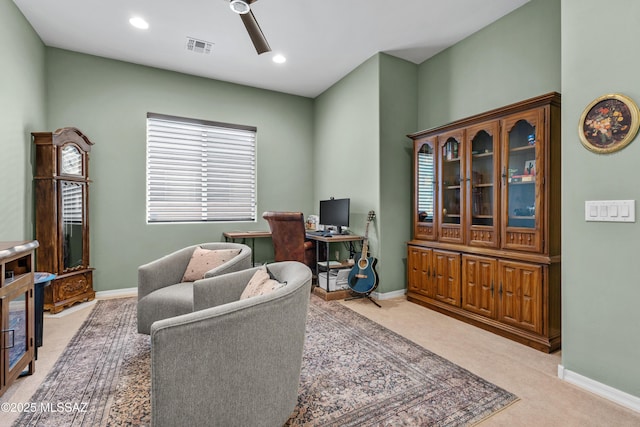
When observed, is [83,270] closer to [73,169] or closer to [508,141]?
[73,169]

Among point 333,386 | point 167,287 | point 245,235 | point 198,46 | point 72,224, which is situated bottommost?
point 333,386

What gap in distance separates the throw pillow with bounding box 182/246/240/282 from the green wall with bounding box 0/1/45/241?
1647 mm

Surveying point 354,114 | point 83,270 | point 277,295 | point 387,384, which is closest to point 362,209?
point 354,114

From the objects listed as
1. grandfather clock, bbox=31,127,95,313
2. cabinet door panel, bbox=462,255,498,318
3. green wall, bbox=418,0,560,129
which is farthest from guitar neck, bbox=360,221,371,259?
grandfather clock, bbox=31,127,95,313

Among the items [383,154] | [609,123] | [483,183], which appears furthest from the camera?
[383,154]

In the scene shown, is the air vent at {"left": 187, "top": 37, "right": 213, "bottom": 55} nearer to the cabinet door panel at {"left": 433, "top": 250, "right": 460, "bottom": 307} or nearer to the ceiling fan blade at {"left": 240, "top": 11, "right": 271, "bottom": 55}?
the ceiling fan blade at {"left": 240, "top": 11, "right": 271, "bottom": 55}

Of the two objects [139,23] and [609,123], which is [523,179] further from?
[139,23]

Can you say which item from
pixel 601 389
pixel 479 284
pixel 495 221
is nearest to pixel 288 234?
pixel 479 284

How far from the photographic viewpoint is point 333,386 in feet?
6.38

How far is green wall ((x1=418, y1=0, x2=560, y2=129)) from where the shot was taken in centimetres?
283

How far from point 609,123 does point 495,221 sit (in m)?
1.23

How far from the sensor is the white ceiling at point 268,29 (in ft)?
9.73

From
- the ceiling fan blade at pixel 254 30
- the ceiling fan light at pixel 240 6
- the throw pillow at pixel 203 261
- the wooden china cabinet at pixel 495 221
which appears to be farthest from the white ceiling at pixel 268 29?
the throw pillow at pixel 203 261

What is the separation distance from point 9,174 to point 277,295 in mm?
3128
